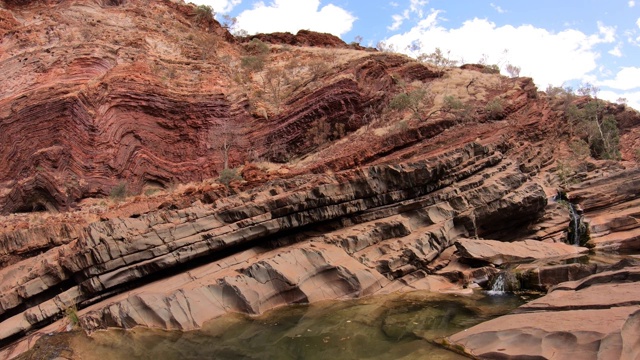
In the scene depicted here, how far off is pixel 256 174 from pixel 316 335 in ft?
37.8

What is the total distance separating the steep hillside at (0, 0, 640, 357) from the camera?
41.0ft

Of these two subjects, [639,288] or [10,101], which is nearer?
[639,288]

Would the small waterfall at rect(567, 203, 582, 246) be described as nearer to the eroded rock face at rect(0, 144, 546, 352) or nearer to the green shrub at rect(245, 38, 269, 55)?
the eroded rock face at rect(0, 144, 546, 352)

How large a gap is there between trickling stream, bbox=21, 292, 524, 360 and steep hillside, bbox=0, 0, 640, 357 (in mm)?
653

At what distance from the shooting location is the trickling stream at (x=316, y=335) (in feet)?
28.5

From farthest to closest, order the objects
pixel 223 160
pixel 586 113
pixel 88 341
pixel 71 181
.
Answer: pixel 586 113 → pixel 223 160 → pixel 71 181 → pixel 88 341

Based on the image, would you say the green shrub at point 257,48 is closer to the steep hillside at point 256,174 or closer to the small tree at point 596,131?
the steep hillside at point 256,174

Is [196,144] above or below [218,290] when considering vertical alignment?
above

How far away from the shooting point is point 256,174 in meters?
20.2

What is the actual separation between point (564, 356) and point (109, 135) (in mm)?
24832

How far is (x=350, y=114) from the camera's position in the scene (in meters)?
27.9

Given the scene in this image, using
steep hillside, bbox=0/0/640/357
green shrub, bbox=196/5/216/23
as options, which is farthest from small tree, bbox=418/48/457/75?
green shrub, bbox=196/5/216/23

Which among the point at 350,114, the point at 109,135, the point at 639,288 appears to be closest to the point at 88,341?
the point at 639,288

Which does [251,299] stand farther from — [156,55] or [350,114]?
[156,55]
